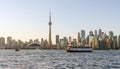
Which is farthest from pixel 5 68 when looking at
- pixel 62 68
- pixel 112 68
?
pixel 112 68

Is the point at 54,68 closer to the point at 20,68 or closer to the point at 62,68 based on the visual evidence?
the point at 62,68

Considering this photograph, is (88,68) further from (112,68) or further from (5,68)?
(5,68)

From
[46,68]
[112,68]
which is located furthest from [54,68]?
[112,68]

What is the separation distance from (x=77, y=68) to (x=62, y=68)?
11.6 feet

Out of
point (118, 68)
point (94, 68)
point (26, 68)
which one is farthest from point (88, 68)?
point (26, 68)

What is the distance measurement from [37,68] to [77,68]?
30.0 feet

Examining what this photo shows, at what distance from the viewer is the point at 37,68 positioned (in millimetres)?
74375

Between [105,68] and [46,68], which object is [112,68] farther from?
[46,68]

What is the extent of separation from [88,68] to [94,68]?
133 centimetres

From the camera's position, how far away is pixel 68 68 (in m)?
76.3

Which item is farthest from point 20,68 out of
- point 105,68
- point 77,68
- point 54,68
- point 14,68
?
point 105,68

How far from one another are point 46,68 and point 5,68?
29.3 ft

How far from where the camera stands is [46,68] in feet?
244

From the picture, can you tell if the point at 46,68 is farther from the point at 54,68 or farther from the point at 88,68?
the point at 88,68
